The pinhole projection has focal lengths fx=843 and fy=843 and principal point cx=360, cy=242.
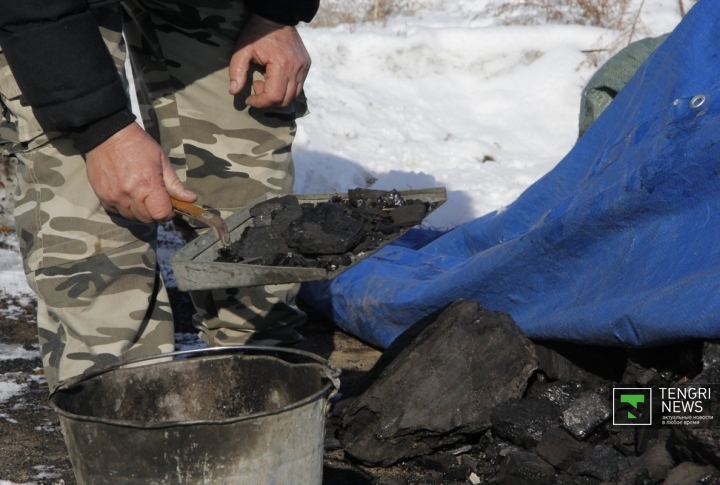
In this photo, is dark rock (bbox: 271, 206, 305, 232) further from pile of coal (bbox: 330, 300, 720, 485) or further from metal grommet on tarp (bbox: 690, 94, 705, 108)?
metal grommet on tarp (bbox: 690, 94, 705, 108)

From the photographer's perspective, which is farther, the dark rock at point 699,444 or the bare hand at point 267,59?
the bare hand at point 267,59

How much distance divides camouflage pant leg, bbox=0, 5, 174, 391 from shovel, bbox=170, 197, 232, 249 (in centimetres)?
26

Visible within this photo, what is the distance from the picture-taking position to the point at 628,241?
2.64m

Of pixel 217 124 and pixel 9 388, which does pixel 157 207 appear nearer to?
pixel 217 124

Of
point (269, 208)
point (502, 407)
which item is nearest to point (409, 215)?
point (269, 208)

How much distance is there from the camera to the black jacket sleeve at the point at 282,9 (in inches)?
106

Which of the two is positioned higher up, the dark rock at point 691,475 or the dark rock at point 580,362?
the dark rock at point 691,475

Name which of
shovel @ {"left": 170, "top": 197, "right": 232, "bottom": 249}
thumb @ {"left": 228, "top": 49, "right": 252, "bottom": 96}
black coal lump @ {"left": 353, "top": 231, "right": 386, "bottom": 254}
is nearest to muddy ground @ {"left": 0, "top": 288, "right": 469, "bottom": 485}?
black coal lump @ {"left": 353, "top": 231, "right": 386, "bottom": 254}

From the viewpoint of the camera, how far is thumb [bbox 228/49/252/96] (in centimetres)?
271

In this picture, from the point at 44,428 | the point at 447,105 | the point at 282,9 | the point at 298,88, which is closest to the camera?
the point at 282,9

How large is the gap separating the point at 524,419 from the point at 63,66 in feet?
5.61

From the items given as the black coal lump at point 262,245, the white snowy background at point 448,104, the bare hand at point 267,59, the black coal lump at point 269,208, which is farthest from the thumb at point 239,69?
the white snowy background at point 448,104

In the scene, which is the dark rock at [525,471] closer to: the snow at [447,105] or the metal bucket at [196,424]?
the metal bucket at [196,424]

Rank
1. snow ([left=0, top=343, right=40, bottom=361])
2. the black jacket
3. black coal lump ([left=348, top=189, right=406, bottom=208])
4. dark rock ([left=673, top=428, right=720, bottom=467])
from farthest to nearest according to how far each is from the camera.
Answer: snow ([left=0, top=343, right=40, bottom=361]) → black coal lump ([left=348, top=189, right=406, bottom=208]) → dark rock ([left=673, top=428, right=720, bottom=467]) → the black jacket
